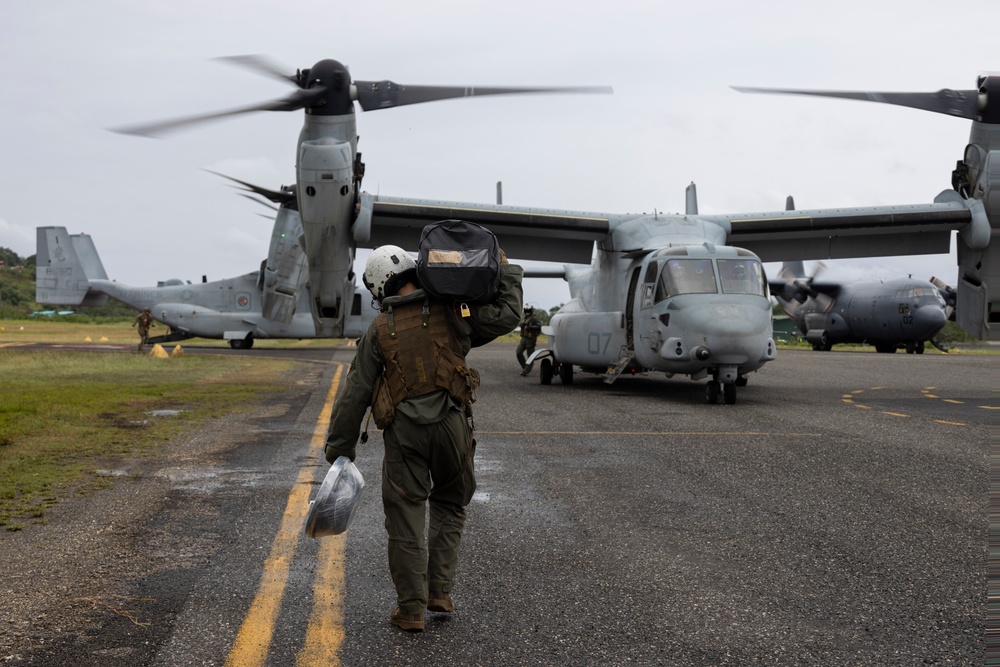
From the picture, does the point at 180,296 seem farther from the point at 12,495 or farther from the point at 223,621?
the point at 223,621

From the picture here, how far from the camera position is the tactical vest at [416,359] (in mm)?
4285

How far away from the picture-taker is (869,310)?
127 feet

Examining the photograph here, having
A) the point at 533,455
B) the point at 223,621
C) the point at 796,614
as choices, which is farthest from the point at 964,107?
the point at 223,621

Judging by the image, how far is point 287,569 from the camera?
16.2ft

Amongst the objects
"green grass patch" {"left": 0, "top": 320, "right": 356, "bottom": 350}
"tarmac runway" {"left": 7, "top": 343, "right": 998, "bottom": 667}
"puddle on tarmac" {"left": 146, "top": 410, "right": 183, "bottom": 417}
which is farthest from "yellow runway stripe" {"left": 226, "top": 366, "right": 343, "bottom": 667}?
"green grass patch" {"left": 0, "top": 320, "right": 356, "bottom": 350}

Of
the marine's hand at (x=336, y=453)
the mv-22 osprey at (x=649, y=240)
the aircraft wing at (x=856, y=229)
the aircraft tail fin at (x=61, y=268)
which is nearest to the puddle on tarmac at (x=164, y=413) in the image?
the mv-22 osprey at (x=649, y=240)

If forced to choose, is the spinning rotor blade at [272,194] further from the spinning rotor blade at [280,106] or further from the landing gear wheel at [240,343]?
the landing gear wheel at [240,343]

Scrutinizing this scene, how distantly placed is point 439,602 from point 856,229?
693 inches

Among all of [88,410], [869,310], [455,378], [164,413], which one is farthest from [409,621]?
[869,310]

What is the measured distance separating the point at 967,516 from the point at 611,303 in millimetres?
11836

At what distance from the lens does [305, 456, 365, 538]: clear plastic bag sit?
13.7ft

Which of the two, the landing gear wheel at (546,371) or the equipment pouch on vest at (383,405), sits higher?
the equipment pouch on vest at (383,405)

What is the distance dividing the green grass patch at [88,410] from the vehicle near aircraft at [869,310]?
25057mm

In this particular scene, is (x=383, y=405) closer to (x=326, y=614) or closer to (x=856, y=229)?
(x=326, y=614)
